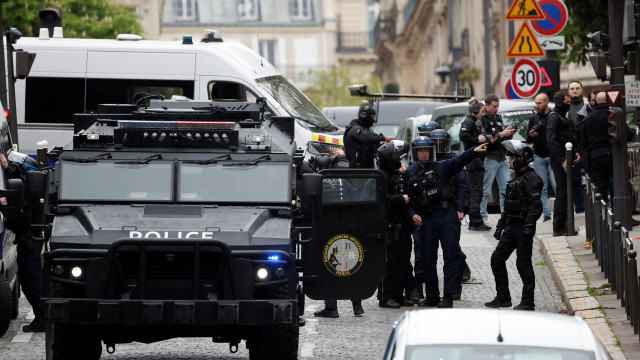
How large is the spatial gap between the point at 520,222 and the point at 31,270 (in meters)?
4.87

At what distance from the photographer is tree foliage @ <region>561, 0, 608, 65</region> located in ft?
84.1

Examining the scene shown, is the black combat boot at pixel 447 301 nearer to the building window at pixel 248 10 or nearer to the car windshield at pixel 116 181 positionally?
the car windshield at pixel 116 181

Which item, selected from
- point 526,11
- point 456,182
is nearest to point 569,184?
point 456,182

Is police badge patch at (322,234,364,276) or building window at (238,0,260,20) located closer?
police badge patch at (322,234,364,276)

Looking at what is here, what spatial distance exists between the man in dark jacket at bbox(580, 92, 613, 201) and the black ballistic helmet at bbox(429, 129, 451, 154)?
3760 millimetres

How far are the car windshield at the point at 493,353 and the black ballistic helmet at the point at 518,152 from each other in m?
8.36

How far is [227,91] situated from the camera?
847 inches

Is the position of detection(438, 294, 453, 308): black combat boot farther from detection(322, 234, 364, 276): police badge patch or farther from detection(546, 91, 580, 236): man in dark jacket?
detection(546, 91, 580, 236): man in dark jacket

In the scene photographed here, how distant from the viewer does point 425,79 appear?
253 ft

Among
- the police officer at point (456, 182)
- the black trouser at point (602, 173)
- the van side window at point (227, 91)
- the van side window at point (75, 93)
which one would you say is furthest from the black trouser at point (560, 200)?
the van side window at point (75, 93)

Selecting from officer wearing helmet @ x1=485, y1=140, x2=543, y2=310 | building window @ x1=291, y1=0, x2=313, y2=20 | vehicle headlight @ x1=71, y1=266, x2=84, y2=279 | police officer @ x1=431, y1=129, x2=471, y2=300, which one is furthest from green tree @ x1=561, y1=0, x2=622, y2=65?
building window @ x1=291, y1=0, x2=313, y2=20

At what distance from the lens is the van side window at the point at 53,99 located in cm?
2214

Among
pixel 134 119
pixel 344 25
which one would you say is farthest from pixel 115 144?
pixel 344 25

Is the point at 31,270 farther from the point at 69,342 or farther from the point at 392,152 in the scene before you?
the point at 392,152
